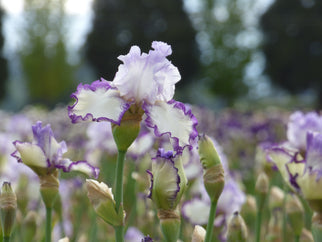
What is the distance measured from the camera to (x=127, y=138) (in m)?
0.62

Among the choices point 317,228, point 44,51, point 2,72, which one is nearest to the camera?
point 317,228

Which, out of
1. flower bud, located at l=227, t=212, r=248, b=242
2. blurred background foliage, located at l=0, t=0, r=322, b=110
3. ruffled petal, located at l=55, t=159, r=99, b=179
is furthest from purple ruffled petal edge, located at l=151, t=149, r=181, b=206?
blurred background foliage, located at l=0, t=0, r=322, b=110

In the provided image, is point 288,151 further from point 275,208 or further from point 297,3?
point 297,3

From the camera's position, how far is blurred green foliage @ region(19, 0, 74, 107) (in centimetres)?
1964

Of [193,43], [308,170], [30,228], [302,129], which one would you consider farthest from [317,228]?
[193,43]

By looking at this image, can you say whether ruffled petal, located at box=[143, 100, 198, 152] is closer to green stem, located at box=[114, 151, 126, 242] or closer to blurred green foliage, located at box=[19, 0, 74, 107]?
green stem, located at box=[114, 151, 126, 242]

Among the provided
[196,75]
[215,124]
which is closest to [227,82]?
[196,75]

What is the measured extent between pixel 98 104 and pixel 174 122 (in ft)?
0.36

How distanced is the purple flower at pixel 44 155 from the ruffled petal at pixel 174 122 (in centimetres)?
15

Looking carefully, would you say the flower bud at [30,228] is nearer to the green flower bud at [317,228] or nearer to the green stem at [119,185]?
the green stem at [119,185]

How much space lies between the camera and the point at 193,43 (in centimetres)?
2041

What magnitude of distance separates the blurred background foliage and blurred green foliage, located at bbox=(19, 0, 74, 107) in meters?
0.05

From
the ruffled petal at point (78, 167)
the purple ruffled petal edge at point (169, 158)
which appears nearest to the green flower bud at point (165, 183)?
the purple ruffled petal edge at point (169, 158)

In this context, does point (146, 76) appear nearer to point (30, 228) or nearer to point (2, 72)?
point (30, 228)
